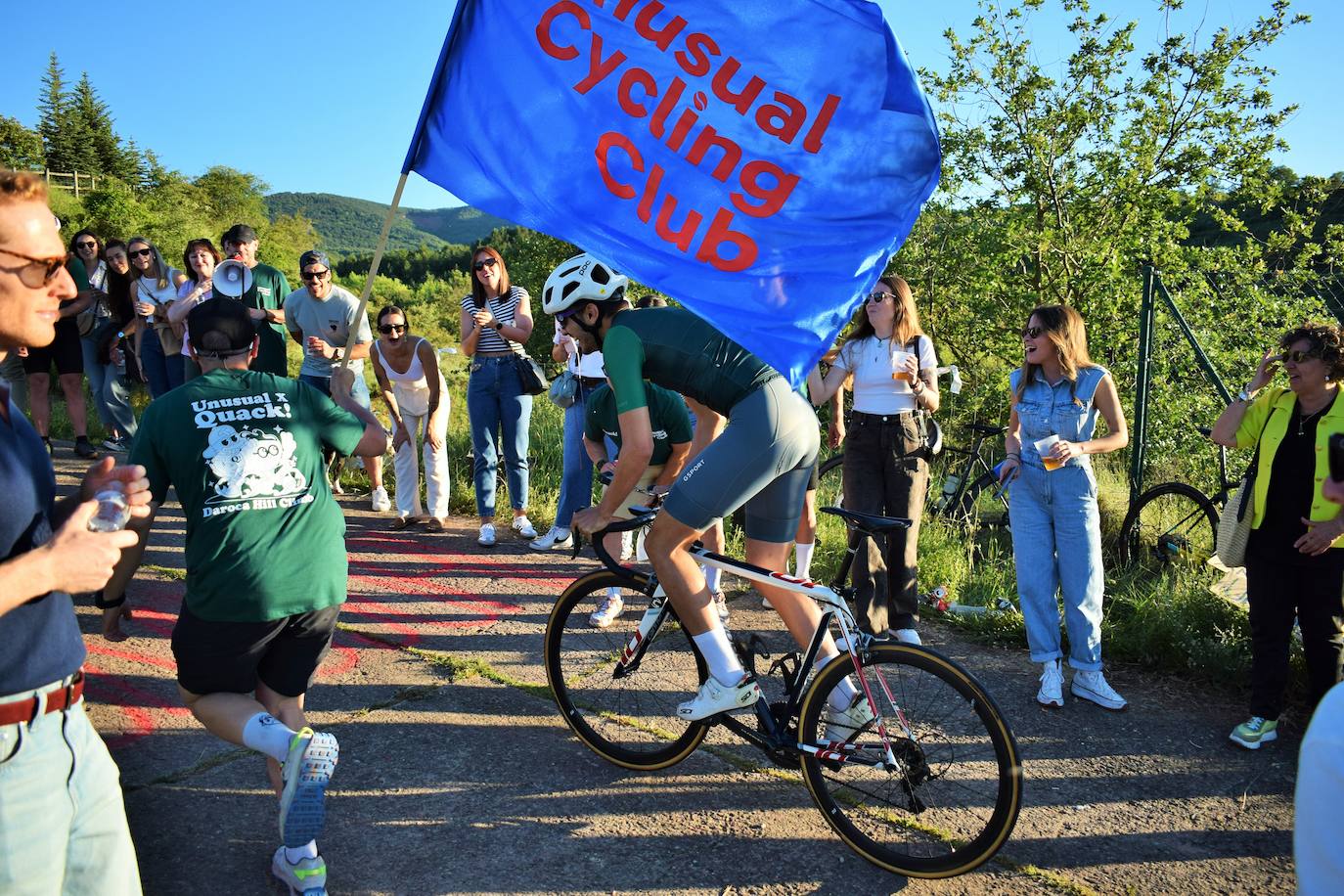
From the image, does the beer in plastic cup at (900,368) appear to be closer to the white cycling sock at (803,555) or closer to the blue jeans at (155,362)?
the white cycling sock at (803,555)

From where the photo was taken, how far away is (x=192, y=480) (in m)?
2.98

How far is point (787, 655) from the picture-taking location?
11.8 ft

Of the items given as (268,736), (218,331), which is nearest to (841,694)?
(268,736)

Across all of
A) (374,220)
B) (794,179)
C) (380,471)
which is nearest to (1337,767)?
(794,179)

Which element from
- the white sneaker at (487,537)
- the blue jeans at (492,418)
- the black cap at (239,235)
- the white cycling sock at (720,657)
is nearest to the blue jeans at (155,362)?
the black cap at (239,235)

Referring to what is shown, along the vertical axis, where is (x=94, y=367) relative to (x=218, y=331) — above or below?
above

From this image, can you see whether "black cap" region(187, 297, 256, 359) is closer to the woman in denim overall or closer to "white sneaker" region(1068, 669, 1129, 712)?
the woman in denim overall

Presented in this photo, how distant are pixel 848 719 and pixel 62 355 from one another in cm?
964

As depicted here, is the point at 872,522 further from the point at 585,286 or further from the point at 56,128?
the point at 56,128

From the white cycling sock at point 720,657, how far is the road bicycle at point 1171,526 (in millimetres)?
4334

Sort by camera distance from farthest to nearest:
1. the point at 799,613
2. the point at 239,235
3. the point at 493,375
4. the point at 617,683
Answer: the point at 239,235 < the point at 493,375 < the point at 617,683 < the point at 799,613

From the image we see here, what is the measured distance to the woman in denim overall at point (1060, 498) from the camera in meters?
4.61

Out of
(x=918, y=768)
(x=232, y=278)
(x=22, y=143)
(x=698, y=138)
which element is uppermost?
(x=22, y=143)

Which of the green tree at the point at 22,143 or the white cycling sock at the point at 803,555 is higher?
the green tree at the point at 22,143
